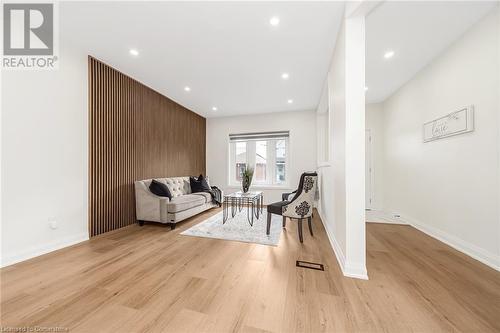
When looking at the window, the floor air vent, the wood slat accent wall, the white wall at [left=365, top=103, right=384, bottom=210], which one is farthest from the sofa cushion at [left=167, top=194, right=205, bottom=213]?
the white wall at [left=365, top=103, right=384, bottom=210]

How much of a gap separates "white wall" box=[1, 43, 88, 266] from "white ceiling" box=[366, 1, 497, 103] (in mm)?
3963

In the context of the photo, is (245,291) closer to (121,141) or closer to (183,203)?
(183,203)

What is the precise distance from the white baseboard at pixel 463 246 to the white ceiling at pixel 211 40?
10.0 feet

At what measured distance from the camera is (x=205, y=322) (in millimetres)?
1256

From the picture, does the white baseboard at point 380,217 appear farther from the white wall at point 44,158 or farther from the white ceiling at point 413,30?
the white wall at point 44,158

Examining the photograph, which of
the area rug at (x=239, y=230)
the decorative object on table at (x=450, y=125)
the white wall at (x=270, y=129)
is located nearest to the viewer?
the decorative object on table at (x=450, y=125)

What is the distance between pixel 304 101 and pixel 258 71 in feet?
6.14

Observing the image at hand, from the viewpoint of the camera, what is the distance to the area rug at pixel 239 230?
9.21ft

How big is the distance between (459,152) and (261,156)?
4103 millimetres

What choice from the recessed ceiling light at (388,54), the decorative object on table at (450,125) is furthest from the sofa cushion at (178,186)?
the decorative object on table at (450,125)

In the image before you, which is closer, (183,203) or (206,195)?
(183,203)

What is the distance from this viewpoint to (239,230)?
3.16 m

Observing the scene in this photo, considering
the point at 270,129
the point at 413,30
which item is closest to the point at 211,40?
the point at 413,30

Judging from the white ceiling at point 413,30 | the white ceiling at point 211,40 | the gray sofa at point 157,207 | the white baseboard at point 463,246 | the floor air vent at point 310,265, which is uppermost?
the white ceiling at point 211,40
